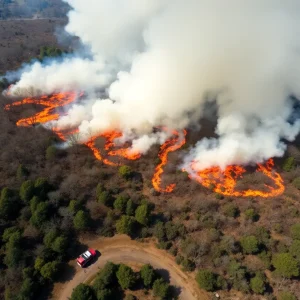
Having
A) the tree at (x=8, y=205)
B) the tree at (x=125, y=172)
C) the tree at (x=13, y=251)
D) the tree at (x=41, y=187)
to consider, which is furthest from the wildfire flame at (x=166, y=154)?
the tree at (x=13, y=251)

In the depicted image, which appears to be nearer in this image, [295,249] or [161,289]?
[161,289]

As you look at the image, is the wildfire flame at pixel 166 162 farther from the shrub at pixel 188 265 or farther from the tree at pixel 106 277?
the tree at pixel 106 277

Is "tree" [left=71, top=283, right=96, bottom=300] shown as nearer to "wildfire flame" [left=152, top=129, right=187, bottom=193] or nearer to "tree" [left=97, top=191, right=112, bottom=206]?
"tree" [left=97, top=191, right=112, bottom=206]

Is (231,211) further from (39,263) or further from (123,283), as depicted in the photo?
(39,263)

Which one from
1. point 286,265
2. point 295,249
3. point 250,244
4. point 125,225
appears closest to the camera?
point 286,265

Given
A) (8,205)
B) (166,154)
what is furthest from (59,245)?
(166,154)

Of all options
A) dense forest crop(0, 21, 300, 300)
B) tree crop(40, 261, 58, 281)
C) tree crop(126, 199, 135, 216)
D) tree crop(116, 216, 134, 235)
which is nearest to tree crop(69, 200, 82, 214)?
dense forest crop(0, 21, 300, 300)
